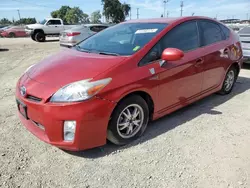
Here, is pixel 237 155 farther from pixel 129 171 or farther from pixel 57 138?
pixel 57 138

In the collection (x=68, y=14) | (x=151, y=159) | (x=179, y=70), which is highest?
(x=68, y=14)

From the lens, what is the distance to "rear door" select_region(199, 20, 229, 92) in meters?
3.96

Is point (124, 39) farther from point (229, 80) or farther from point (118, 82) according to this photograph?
point (229, 80)

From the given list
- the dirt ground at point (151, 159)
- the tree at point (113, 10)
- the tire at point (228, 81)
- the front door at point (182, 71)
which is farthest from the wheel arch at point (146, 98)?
the tree at point (113, 10)

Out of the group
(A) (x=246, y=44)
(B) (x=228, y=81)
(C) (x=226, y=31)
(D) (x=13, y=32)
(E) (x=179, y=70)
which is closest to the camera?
(E) (x=179, y=70)

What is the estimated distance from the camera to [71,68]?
2855 mm

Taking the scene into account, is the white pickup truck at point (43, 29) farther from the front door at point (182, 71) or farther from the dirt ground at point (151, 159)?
the front door at point (182, 71)

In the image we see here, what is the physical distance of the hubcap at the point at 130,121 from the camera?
289cm

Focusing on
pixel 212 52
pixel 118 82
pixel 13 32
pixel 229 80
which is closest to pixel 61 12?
pixel 13 32

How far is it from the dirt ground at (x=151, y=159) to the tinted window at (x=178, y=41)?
3.51 ft

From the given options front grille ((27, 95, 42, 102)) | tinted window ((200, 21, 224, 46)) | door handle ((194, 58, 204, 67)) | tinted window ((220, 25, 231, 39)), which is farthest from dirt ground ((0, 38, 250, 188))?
tinted window ((220, 25, 231, 39))

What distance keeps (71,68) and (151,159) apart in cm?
142

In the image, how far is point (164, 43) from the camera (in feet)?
10.7

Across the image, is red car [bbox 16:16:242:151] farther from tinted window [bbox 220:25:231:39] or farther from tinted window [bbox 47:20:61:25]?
tinted window [bbox 47:20:61:25]
